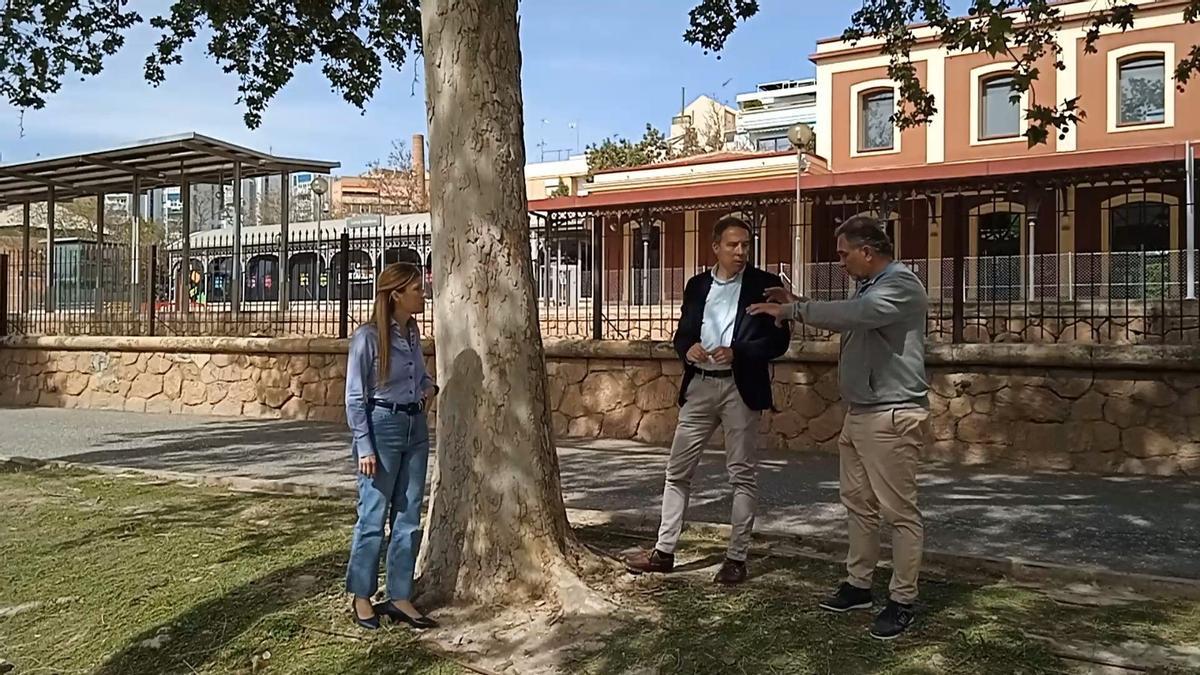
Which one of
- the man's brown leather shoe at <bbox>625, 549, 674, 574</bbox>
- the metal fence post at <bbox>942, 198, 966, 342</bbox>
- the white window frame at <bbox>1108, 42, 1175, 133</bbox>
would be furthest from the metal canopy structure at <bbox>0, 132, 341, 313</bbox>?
the white window frame at <bbox>1108, 42, 1175, 133</bbox>

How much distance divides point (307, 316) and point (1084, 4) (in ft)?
63.2

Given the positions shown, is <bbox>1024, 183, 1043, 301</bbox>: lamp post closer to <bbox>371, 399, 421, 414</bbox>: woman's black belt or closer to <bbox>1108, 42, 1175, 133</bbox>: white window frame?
<bbox>371, 399, 421, 414</bbox>: woman's black belt

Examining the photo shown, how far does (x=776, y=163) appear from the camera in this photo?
85.4 feet

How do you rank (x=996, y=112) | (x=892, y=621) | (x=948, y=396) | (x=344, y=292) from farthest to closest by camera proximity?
(x=996, y=112) < (x=344, y=292) < (x=948, y=396) < (x=892, y=621)

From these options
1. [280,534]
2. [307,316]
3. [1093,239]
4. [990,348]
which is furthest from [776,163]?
[280,534]

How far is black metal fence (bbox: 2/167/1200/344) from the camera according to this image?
30.4 ft

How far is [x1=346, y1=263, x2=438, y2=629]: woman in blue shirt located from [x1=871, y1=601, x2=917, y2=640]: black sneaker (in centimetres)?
182

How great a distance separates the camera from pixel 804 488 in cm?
754

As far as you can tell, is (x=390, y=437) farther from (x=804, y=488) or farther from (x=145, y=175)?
(x=145, y=175)

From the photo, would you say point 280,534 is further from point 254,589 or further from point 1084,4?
point 1084,4

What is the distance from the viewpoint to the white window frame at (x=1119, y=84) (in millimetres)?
23328

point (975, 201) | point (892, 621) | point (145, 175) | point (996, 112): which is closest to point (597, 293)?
point (975, 201)

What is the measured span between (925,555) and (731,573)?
3.55 feet

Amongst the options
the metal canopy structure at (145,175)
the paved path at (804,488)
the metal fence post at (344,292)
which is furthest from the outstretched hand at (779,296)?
the metal canopy structure at (145,175)
